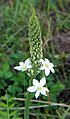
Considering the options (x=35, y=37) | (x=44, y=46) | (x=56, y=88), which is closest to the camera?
(x=35, y=37)

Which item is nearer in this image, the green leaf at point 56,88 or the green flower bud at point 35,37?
the green flower bud at point 35,37

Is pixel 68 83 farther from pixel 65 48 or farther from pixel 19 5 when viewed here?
pixel 19 5

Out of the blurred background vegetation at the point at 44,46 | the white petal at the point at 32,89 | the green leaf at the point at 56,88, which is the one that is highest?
the blurred background vegetation at the point at 44,46

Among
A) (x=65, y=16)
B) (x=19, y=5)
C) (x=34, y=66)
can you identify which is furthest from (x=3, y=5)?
(x=34, y=66)

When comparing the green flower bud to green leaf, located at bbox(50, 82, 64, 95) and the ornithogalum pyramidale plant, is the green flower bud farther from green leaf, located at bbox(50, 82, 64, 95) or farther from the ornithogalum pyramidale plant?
green leaf, located at bbox(50, 82, 64, 95)

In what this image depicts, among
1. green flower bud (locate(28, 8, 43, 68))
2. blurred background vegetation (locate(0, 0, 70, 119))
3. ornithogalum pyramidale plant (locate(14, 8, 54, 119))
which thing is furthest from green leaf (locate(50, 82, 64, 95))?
green flower bud (locate(28, 8, 43, 68))

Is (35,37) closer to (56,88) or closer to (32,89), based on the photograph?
(32,89)

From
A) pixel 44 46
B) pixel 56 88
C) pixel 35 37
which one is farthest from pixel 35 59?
pixel 44 46

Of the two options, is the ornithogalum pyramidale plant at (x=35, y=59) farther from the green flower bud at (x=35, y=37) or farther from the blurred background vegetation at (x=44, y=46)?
the blurred background vegetation at (x=44, y=46)

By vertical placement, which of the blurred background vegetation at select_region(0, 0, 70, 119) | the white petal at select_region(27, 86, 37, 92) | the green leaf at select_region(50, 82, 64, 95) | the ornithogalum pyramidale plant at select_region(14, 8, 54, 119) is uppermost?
the blurred background vegetation at select_region(0, 0, 70, 119)

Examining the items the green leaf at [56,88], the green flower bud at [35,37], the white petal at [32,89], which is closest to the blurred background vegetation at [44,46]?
the green leaf at [56,88]
